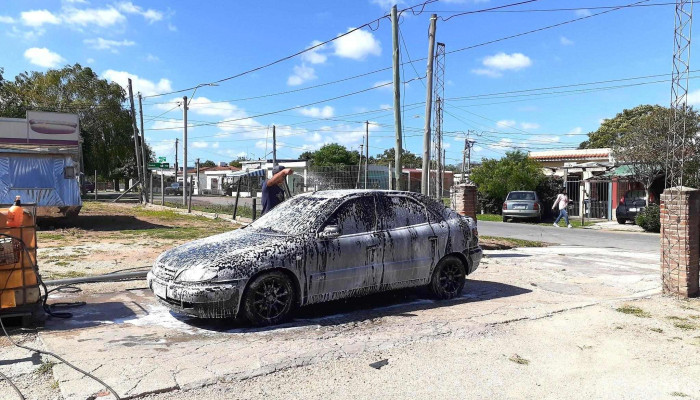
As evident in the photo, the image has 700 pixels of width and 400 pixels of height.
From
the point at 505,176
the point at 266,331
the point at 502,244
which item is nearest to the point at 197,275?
the point at 266,331

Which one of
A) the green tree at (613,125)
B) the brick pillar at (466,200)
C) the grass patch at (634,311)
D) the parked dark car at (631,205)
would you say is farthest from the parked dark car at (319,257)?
the green tree at (613,125)

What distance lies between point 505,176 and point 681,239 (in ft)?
71.9

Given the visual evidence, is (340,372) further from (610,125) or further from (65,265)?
(610,125)

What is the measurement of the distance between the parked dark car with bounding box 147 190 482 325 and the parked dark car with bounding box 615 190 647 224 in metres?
17.8

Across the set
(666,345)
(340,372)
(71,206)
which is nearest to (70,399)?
(340,372)

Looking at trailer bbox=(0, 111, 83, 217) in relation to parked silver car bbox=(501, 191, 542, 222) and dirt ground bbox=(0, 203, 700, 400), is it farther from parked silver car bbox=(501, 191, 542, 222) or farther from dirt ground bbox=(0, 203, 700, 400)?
parked silver car bbox=(501, 191, 542, 222)

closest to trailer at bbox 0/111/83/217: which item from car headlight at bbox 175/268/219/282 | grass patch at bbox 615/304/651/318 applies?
car headlight at bbox 175/268/219/282

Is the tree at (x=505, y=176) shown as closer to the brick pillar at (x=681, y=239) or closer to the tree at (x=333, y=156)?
the brick pillar at (x=681, y=239)

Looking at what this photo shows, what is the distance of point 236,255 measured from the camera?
5.42m

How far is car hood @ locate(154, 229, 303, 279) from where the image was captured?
5.29 m

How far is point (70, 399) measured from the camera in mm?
3730

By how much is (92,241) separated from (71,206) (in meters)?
3.63

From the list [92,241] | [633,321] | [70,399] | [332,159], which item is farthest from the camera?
[332,159]

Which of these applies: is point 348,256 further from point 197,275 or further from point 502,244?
point 502,244
